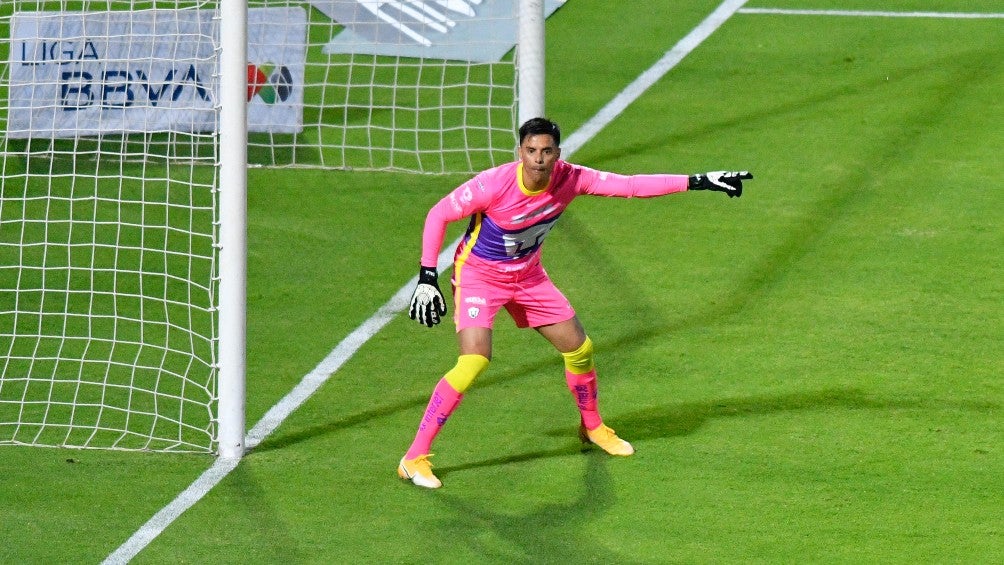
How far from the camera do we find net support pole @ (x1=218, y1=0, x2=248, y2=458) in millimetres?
6988

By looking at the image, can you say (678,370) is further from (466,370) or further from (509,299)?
(466,370)

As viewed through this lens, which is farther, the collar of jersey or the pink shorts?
the pink shorts

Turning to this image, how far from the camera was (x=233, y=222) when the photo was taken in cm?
709

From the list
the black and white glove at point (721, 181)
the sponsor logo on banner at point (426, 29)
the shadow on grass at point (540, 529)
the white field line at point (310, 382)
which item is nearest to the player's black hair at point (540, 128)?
the black and white glove at point (721, 181)

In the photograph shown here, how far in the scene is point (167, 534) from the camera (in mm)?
6562

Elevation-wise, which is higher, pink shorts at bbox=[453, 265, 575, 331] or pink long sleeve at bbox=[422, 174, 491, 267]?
pink long sleeve at bbox=[422, 174, 491, 267]

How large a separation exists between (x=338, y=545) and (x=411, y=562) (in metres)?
0.36

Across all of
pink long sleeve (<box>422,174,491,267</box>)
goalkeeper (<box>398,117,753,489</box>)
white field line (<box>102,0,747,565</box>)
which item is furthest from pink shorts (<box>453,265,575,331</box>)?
white field line (<box>102,0,747,565</box>)

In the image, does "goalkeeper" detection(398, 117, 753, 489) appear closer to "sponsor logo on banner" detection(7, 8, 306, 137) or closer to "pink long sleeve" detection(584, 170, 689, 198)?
"pink long sleeve" detection(584, 170, 689, 198)

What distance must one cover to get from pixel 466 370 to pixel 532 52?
4.72 metres

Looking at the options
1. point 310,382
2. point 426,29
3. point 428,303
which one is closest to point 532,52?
point 426,29

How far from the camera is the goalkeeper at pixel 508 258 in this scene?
6.68 meters

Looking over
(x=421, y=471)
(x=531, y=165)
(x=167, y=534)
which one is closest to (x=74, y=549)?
(x=167, y=534)

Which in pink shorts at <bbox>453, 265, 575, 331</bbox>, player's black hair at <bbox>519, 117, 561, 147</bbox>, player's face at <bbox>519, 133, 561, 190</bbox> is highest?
player's black hair at <bbox>519, 117, 561, 147</bbox>
